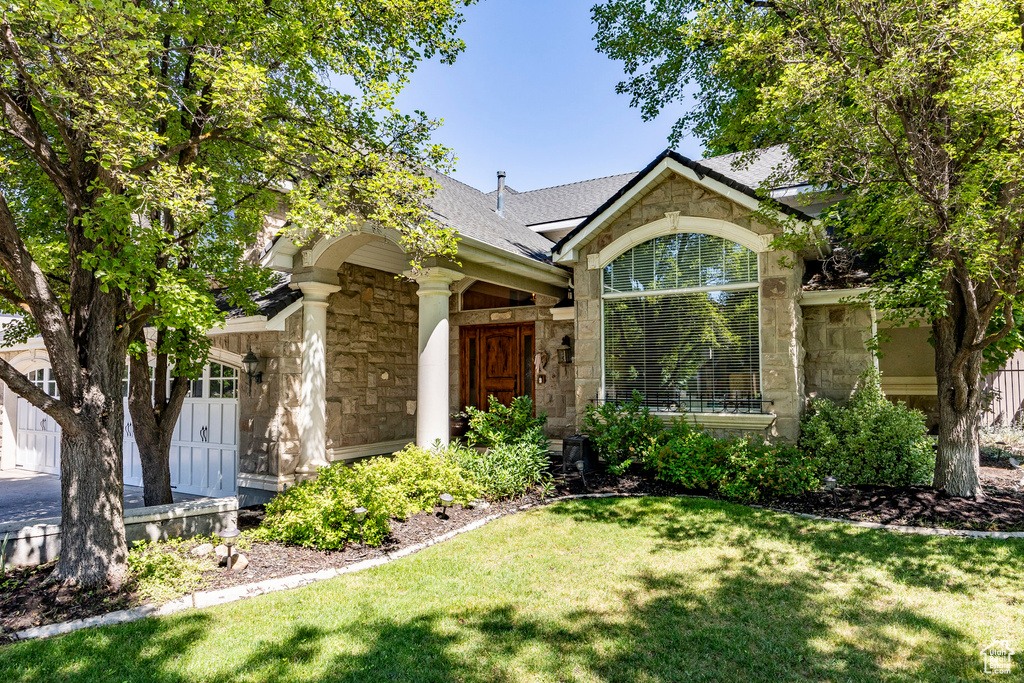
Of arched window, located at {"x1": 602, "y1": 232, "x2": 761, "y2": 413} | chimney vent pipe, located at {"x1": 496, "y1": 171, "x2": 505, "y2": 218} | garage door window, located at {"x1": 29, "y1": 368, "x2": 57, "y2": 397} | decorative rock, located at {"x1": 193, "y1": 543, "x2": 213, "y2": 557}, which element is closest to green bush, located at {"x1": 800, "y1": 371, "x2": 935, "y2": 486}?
arched window, located at {"x1": 602, "y1": 232, "x2": 761, "y2": 413}

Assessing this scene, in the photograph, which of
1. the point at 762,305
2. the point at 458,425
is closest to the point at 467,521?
the point at 458,425

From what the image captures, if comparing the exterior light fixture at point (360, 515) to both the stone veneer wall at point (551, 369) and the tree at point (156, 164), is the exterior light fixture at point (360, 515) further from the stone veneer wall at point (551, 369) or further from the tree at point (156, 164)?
the stone veneer wall at point (551, 369)

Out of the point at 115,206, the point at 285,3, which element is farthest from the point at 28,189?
the point at 285,3

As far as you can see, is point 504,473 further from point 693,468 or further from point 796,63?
point 796,63

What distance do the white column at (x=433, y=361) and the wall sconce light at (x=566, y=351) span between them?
2.78 meters

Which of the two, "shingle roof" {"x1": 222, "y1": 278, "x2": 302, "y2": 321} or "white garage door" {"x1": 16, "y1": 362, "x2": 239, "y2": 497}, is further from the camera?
"white garage door" {"x1": 16, "y1": 362, "x2": 239, "y2": 497}

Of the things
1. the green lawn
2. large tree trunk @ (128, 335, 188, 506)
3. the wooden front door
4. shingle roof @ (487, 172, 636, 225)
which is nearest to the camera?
the green lawn

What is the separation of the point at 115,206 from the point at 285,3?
2428 millimetres

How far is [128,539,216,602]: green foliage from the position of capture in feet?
14.4

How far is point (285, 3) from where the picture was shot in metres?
5.16

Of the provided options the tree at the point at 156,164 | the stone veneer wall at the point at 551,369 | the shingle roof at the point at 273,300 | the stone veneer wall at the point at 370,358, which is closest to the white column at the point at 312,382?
the shingle roof at the point at 273,300

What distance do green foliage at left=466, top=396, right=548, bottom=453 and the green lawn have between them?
2625 mm

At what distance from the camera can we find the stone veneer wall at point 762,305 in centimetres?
756

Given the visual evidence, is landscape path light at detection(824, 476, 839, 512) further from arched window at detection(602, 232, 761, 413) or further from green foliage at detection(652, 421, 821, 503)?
arched window at detection(602, 232, 761, 413)
